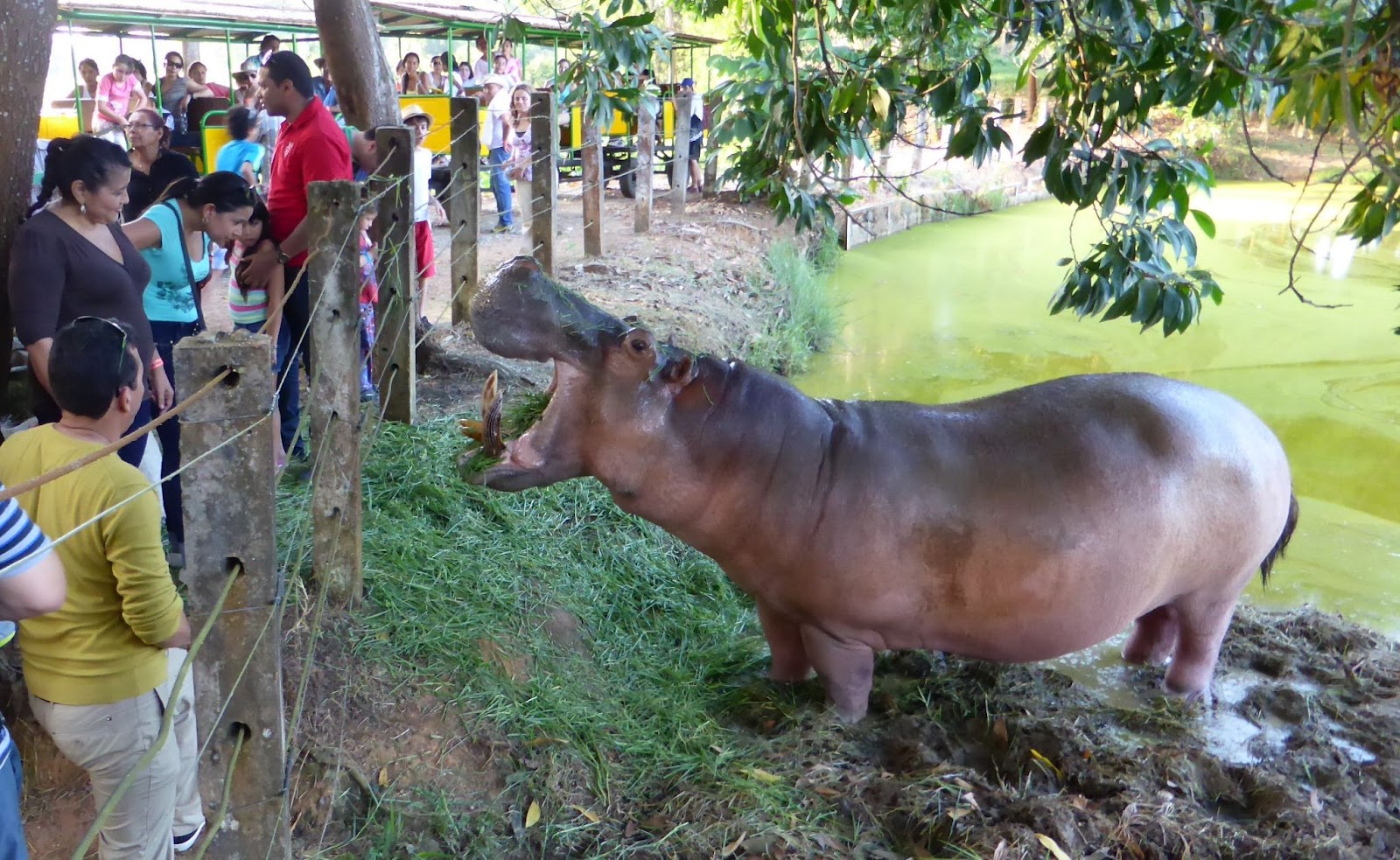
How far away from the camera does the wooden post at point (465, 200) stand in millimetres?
5914

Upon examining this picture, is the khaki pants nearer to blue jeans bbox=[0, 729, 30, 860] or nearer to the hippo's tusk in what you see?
blue jeans bbox=[0, 729, 30, 860]

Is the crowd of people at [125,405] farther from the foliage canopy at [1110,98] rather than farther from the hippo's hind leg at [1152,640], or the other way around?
the hippo's hind leg at [1152,640]

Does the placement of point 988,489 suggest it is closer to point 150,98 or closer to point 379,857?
point 379,857

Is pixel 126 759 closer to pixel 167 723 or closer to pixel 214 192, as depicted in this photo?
pixel 167 723

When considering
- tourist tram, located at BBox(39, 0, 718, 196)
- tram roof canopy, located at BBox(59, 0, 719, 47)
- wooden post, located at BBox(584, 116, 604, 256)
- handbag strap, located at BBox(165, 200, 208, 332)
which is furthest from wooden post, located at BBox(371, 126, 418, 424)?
tram roof canopy, located at BBox(59, 0, 719, 47)

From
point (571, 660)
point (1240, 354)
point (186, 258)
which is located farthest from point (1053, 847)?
point (1240, 354)

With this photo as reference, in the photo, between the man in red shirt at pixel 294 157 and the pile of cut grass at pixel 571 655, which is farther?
the man in red shirt at pixel 294 157

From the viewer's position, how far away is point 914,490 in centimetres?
355

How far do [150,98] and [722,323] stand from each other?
6.74 meters

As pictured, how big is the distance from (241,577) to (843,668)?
2.23m

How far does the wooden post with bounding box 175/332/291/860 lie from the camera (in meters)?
1.87

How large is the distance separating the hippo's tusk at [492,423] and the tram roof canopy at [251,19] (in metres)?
7.24

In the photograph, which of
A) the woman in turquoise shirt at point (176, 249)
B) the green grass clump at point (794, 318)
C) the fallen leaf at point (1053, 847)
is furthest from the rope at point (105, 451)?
the green grass clump at point (794, 318)

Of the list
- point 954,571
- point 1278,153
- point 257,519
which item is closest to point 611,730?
point 954,571
